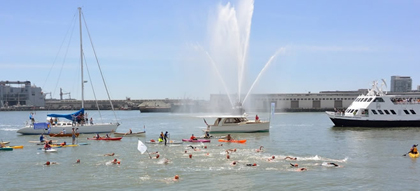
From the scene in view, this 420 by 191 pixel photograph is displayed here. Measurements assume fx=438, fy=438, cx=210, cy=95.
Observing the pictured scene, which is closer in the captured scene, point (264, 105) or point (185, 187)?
point (185, 187)

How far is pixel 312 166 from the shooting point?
35.4 meters

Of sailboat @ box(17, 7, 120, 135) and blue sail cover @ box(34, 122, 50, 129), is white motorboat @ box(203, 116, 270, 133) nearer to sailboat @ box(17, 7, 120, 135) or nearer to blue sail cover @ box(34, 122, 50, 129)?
sailboat @ box(17, 7, 120, 135)

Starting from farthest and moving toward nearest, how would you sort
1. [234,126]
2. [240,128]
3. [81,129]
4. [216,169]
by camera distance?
1. [81,129]
2. [240,128]
3. [234,126]
4. [216,169]

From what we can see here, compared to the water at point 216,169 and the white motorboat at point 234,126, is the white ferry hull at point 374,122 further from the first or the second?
the water at point 216,169

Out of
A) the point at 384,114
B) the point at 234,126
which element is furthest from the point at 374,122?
the point at 234,126

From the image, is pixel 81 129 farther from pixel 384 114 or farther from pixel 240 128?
pixel 384 114

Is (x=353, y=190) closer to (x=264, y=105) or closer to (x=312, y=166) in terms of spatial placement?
(x=312, y=166)

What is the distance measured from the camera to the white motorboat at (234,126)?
6378cm

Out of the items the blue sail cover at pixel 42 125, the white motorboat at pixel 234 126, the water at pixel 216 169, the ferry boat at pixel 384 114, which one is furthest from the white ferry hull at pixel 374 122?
the blue sail cover at pixel 42 125

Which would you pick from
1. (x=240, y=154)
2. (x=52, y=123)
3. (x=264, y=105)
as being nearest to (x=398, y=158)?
(x=240, y=154)

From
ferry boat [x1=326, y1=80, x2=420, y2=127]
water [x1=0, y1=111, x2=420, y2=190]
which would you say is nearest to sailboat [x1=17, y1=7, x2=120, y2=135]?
water [x1=0, y1=111, x2=420, y2=190]

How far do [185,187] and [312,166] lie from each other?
1188cm

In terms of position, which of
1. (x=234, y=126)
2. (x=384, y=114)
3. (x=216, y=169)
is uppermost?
(x=384, y=114)

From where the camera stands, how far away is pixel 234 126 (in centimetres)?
6400
